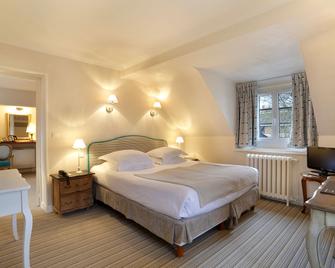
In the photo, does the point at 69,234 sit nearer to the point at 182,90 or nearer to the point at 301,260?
the point at 301,260

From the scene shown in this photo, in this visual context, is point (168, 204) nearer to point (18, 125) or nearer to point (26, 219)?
point (26, 219)

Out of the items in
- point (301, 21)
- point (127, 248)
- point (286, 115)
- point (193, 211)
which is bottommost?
point (127, 248)

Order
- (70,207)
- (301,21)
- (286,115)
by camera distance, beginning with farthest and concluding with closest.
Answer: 1. (286,115)
2. (70,207)
3. (301,21)

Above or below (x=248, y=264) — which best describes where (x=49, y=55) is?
above

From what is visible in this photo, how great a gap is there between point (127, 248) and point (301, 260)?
183 centimetres

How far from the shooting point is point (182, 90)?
4.25 m

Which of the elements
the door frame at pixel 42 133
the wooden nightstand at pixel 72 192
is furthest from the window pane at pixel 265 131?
the door frame at pixel 42 133

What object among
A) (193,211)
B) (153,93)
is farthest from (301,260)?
(153,93)

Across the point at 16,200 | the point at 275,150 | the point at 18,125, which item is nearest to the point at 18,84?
the point at 18,125

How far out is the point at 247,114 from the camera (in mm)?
4215

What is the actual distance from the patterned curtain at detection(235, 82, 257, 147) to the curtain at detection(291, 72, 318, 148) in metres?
0.73

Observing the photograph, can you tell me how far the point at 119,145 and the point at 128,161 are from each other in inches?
34.2

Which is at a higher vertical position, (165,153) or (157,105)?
(157,105)

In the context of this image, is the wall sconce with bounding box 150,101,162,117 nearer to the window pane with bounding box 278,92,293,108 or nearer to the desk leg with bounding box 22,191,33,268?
the window pane with bounding box 278,92,293,108
